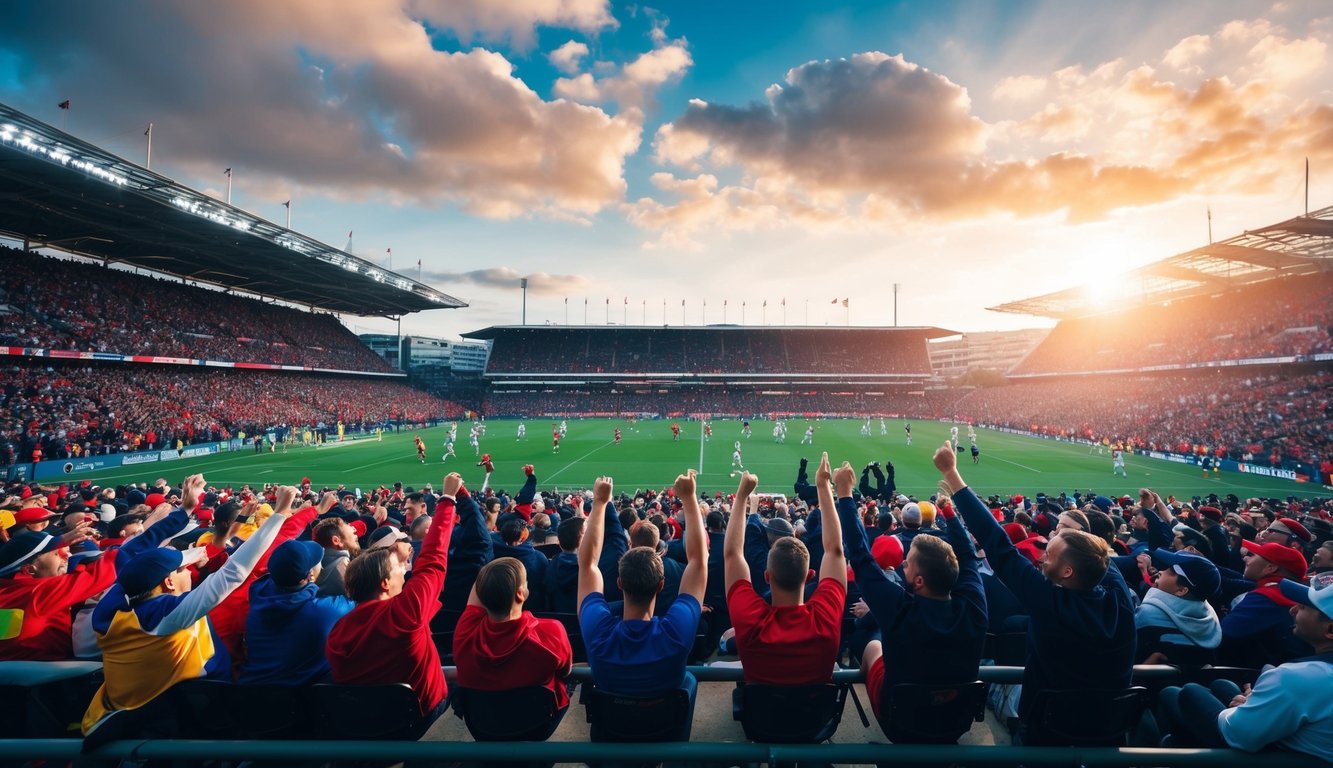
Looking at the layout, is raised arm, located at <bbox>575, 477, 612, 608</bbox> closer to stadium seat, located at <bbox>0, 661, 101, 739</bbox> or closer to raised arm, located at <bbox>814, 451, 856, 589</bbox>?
raised arm, located at <bbox>814, 451, 856, 589</bbox>

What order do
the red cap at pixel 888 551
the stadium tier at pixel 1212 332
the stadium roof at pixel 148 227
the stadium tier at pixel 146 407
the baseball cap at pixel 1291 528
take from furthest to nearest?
the stadium tier at pixel 1212 332
the stadium tier at pixel 146 407
the stadium roof at pixel 148 227
the baseball cap at pixel 1291 528
the red cap at pixel 888 551

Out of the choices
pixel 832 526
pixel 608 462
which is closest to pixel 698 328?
pixel 608 462

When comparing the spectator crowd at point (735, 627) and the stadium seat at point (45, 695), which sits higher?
the spectator crowd at point (735, 627)

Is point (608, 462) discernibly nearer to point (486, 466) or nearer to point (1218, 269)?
point (486, 466)

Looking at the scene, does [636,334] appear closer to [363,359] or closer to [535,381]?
[535,381]

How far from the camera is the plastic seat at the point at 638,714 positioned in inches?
114

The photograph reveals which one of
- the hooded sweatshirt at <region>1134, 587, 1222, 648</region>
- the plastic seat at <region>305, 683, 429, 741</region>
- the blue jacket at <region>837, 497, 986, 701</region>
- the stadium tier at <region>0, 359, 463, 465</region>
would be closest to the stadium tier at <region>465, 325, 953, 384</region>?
the stadium tier at <region>0, 359, 463, 465</region>

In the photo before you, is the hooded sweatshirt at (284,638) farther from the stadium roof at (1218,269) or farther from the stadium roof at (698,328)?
the stadium roof at (698,328)

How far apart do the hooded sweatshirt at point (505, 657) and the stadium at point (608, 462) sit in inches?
1.6

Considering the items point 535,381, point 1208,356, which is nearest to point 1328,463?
point 1208,356

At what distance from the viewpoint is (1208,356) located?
4472 centimetres

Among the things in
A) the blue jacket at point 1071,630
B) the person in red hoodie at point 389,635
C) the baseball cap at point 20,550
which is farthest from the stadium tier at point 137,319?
the blue jacket at point 1071,630

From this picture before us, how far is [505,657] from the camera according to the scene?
301cm

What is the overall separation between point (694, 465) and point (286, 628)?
99.4ft
